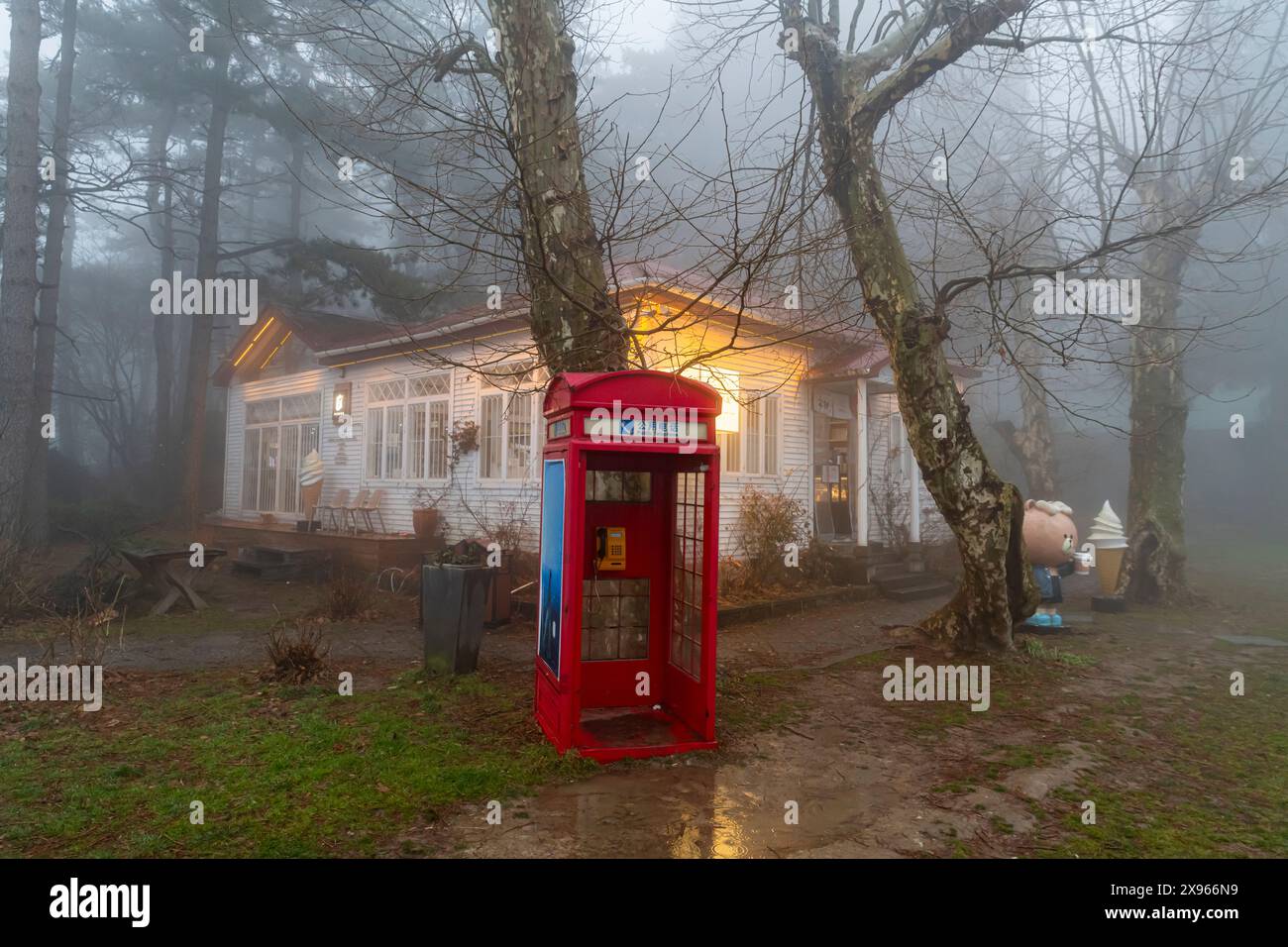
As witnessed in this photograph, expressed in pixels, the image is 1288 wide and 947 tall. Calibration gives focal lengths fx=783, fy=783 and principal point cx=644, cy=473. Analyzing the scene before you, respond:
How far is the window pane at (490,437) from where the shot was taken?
46.5 ft

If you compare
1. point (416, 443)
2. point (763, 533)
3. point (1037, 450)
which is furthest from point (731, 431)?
point (1037, 450)

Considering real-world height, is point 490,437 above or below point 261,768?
above

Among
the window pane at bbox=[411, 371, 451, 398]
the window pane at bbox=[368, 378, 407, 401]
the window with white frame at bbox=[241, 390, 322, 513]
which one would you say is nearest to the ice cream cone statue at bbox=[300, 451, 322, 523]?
the window with white frame at bbox=[241, 390, 322, 513]

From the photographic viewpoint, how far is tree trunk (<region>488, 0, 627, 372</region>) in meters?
6.74

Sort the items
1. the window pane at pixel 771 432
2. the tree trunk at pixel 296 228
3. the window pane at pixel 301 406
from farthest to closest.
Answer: the tree trunk at pixel 296 228
the window pane at pixel 301 406
the window pane at pixel 771 432

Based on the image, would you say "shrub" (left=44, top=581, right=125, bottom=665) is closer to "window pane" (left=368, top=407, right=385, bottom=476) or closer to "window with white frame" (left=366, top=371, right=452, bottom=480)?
"window with white frame" (left=366, top=371, right=452, bottom=480)

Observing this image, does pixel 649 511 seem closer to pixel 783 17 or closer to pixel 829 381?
pixel 783 17

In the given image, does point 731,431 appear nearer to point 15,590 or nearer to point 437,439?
point 437,439

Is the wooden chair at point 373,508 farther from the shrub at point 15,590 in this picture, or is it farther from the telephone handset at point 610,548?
the telephone handset at point 610,548

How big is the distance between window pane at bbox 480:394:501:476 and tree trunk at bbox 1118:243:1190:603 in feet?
35.4

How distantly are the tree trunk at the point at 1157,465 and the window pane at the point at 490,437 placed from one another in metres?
10.8

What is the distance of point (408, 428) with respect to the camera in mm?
15844

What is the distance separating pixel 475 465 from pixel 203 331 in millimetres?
10736
